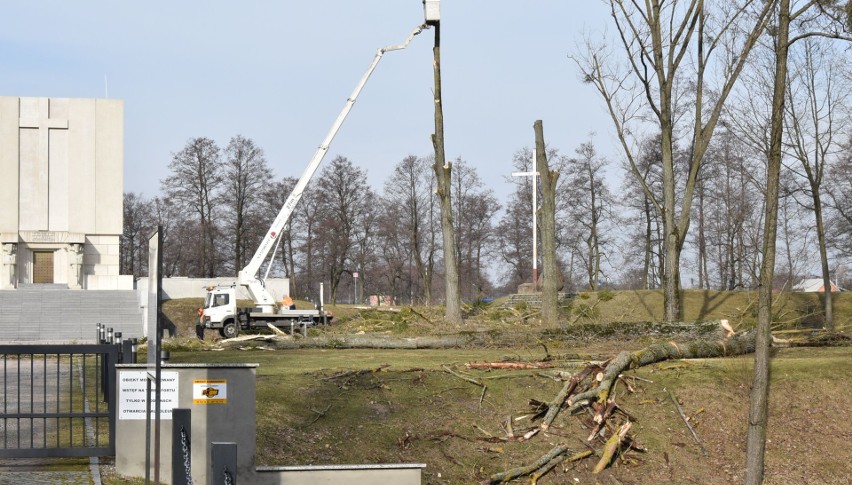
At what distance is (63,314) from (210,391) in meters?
37.8

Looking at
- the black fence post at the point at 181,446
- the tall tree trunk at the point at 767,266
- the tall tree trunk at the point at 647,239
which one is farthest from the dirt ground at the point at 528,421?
the tall tree trunk at the point at 647,239

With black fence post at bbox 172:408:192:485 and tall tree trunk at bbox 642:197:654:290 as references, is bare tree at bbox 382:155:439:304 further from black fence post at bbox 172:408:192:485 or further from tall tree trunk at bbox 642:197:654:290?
black fence post at bbox 172:408:192:485

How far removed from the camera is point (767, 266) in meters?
15.3

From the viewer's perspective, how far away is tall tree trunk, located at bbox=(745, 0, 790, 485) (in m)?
14.6

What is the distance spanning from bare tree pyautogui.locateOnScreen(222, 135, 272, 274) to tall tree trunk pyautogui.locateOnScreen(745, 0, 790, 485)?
5306 cm

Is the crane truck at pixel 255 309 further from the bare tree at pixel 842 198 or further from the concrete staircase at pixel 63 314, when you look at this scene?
the bare tree at pixel 842 198

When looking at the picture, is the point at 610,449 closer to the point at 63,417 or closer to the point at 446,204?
the point at 63,417

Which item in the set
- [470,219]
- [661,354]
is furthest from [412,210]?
[661,354]

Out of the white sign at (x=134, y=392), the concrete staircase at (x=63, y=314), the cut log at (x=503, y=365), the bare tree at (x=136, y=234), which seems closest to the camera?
the white sign at (x=134, y=392)

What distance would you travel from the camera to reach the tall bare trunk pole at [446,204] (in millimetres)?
29672

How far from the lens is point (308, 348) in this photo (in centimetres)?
2488

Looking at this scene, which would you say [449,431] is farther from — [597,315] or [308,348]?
[597,315]

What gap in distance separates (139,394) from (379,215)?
54.7 metres

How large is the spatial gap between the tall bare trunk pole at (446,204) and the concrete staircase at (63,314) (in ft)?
53.7
